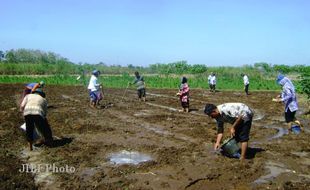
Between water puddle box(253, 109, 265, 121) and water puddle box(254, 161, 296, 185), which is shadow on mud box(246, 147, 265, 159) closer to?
water puddle box(254, 161, 296, 185)

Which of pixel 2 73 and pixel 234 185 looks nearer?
pixel 234 185

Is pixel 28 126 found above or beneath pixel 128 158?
above

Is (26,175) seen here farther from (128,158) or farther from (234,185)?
(234,185)

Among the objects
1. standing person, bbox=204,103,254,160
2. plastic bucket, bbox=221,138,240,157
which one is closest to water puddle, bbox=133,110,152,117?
plastic bucket, bbox=221,138,240,157

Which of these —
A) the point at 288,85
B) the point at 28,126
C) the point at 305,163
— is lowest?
the point at 305,163

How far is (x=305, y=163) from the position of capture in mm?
8211

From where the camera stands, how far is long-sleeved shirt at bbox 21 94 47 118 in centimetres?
876

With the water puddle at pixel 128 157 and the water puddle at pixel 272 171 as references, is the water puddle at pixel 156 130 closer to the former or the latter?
the water puddle at pixel 128 157

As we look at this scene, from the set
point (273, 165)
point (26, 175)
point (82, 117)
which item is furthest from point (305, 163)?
point (82, 117)

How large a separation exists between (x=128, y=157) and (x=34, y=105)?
2535mm

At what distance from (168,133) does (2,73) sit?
1718 inches

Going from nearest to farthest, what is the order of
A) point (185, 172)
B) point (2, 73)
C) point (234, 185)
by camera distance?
point (234, 185) → point (185, 172) → point (2, 73)

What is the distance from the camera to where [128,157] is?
866 cm

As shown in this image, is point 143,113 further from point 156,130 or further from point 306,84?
point 306,84
